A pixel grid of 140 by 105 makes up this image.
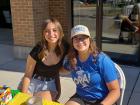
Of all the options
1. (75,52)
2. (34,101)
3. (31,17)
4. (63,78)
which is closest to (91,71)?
(75,52)

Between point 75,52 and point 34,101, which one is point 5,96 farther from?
point 75,52

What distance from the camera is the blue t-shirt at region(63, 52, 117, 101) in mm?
2736

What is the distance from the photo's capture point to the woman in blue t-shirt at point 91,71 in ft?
8.97

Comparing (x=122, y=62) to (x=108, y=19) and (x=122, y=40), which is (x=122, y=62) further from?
(x=108, y=19)

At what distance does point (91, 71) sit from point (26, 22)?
13.6ft

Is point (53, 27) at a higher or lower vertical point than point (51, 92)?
higher

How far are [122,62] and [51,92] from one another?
339 cm

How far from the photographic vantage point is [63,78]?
398cm

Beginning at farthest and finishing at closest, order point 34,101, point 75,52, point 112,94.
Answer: point 75,52
point 112,94
point 34,101

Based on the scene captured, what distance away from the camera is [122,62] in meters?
6.54

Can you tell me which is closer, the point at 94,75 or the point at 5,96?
the point at 5,96

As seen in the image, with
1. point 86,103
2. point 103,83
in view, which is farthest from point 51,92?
point 103,83

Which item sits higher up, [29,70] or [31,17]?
[31,17]

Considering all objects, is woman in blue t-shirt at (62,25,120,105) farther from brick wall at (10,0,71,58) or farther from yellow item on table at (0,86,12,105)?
brick wall at (10,0,71,58)
